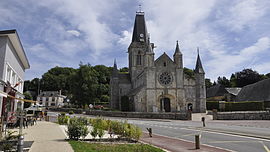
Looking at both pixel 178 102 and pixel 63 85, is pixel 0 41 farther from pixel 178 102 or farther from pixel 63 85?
pixel 63 85

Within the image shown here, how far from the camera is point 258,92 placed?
141 feet

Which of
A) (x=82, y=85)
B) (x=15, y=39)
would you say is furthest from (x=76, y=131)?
(x=82, y=85)

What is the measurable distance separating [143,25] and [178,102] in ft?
78.0

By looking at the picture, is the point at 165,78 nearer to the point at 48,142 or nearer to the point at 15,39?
the point at 15,39

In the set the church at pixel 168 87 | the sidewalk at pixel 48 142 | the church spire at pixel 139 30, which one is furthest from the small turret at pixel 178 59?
the sidewalk at pixel 48 142

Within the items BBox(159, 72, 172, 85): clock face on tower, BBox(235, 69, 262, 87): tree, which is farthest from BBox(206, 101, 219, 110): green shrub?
BBox(235, 69, 262, 87): tree

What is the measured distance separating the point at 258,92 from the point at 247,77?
27.1 metres

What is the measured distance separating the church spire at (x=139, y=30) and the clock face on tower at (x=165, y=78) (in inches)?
568

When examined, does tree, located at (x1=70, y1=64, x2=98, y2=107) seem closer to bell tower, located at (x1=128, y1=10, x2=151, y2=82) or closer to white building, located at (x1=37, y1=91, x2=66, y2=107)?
bell tower, located at (x1=128, y1=10, x2=151, y2=82)

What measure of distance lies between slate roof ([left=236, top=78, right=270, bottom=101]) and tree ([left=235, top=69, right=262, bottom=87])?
19602 millimetres

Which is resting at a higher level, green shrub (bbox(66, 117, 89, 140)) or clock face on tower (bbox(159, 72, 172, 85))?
clock face on tower (bbox(159, 72, 172, 85))

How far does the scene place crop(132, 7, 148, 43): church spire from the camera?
5291 cm

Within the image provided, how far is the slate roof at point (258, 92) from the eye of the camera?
40.3m

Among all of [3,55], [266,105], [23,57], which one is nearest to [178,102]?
[266,105]
